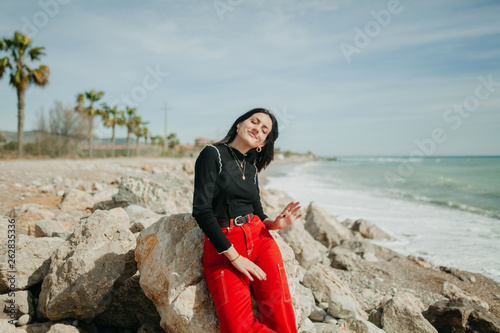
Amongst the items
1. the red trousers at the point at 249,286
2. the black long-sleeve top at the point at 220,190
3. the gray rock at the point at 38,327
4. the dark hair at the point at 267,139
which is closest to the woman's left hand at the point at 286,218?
the red trousers at the point at 249,286

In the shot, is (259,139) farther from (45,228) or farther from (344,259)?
(344,259)

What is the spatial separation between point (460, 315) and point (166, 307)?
3630 mm

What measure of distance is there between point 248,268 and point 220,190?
70cm

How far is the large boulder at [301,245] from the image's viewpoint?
5.66 metres

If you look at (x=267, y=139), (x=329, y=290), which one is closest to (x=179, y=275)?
(x=267, y=139)

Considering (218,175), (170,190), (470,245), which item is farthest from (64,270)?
(470,245)

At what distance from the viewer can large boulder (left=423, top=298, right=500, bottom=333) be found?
3553mm

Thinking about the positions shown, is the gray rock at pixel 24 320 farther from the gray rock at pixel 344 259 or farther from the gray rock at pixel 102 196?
the gray rock at pixel 344 259

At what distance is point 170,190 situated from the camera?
675 centimetres

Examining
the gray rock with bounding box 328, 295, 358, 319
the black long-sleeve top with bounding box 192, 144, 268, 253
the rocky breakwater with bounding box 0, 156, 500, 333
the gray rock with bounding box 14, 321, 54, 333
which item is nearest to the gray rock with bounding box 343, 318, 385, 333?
the rocky breakwater with bounding box 0, 156, 500, 333

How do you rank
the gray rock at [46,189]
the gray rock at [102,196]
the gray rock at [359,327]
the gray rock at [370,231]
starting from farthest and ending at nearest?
the gray rock at [370,231]
the gray rock at [46,189]
the gray rock at [102,196]
the gray rock at [359,327]

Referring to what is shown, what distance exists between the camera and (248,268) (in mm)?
2348

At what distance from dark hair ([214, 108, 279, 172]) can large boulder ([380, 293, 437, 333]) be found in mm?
2452

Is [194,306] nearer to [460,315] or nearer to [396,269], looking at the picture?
[460,315]
